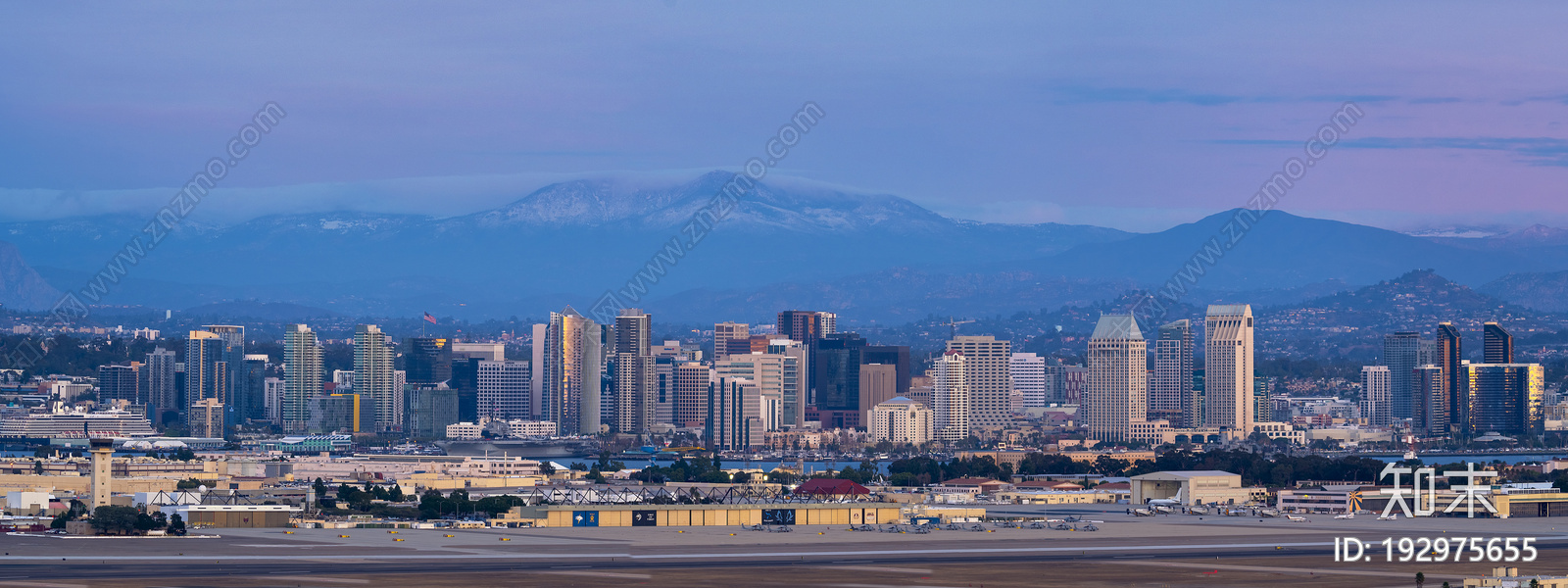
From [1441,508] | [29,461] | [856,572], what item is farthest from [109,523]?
[29,461]

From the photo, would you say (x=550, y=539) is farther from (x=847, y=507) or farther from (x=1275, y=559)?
(x=1275, y=559)

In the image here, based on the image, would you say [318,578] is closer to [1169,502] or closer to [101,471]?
[101,471]

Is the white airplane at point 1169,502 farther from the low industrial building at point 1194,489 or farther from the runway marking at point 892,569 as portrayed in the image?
the runway marking at point 892,569

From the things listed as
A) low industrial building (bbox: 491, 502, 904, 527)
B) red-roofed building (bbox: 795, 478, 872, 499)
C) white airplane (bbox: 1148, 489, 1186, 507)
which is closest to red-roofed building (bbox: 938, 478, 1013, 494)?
white airplane (bbox: 1148, 489, 1186, 507)

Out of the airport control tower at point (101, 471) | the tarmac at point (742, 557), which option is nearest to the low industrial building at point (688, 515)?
the tarmac at point (742, 557)

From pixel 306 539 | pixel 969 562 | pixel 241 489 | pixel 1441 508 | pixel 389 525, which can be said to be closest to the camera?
pixel 969 562

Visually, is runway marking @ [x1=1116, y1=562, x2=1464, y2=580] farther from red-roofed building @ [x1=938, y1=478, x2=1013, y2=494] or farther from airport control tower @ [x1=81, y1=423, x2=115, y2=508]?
red-roofed building @ [x1=938, y1=478, x2=1013, y2=494]

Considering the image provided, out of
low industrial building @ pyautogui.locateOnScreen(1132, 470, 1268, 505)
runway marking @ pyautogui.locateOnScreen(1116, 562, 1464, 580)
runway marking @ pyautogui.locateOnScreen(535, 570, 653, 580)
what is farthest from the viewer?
low industrial building @ pyautogui.locateOnScreen(1132, 470, 1268, 505)

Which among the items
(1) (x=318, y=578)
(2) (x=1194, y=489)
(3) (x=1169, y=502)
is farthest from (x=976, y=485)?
(1) (x=318, y=578)
